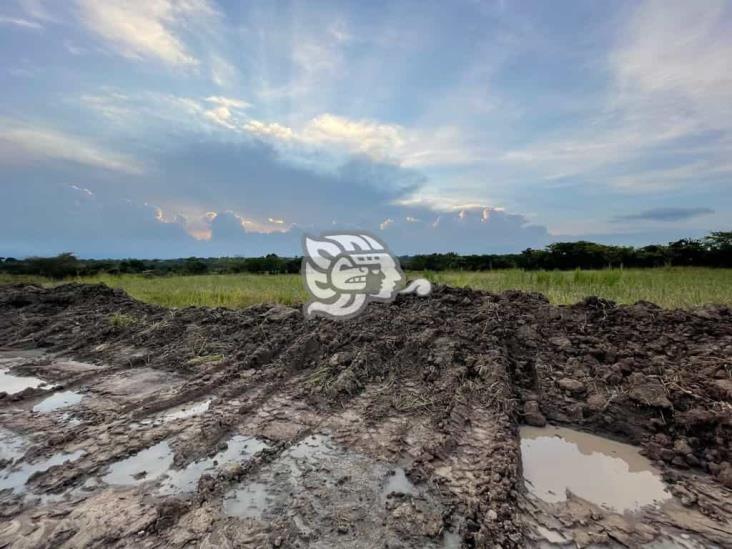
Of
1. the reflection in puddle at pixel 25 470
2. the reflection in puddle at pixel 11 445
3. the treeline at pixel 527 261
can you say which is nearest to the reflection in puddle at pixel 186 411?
the reflection in puddle at pixel 25 470

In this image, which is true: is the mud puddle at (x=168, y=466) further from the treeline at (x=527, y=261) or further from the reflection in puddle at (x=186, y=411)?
the treeline at (x=527, y=261)

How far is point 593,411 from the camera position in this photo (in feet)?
11.1

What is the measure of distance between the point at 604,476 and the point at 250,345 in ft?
13.3

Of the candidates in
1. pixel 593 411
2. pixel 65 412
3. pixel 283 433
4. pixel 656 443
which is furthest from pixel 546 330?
pixel 65 412

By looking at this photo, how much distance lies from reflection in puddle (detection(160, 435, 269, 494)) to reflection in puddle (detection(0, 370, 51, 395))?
Result: 2.83m

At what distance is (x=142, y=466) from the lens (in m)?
2.68

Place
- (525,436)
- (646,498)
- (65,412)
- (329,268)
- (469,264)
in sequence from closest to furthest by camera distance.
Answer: (646,498)
(525,436)
(65,412)
(329,268)
(469,264)

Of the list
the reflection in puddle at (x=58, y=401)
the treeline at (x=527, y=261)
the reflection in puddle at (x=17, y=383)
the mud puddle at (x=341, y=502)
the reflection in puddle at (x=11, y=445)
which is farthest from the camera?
the treeline at (x=527, y=261)

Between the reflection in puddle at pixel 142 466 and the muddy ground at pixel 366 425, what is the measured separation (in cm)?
2

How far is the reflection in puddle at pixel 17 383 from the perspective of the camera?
14.1 ft

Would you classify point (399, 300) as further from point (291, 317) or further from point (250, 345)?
point (250, 345)

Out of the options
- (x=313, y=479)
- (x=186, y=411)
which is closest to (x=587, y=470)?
(x=313, y=479)
